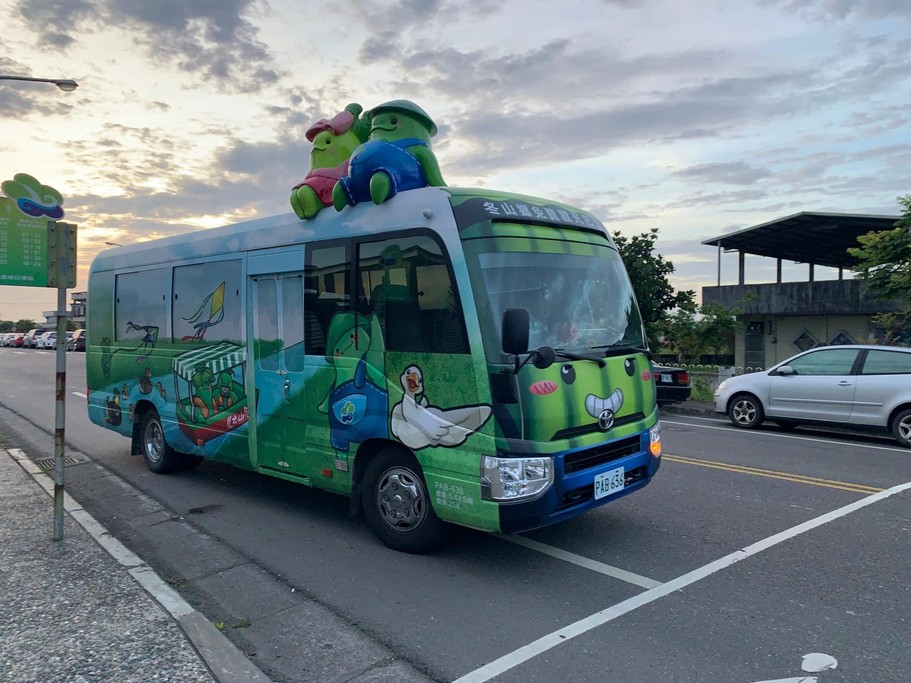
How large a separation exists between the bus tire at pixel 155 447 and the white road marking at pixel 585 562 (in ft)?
14.9

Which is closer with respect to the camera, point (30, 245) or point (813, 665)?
point (813, 665)

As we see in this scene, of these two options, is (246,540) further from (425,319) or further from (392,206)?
(392,206)

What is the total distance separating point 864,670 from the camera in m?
3.55

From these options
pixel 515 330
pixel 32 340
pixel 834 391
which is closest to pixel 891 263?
pixel 834 391

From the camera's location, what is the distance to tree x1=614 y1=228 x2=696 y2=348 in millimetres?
17703

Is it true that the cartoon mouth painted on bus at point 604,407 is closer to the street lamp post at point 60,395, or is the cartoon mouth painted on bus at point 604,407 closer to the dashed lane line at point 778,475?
the dashed lane line at point 778,475

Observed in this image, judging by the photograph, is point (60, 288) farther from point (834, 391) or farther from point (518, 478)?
point (834, 391)

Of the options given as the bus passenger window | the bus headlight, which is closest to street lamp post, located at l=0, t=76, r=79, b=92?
the bus passenger window

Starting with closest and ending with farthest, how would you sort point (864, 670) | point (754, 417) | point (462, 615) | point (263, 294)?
1. point (864, 670)
2. point (462, 615)
3. point (263, 294)
4. point (754, 417)

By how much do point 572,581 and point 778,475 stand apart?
14.5 ft

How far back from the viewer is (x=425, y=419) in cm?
499

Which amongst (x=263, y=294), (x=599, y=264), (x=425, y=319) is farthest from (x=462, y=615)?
(x=263, y=294)

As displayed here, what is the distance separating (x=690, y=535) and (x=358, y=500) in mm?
2855

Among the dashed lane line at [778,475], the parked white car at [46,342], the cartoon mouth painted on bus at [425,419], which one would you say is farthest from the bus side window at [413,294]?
the parked white car at [46,342]
